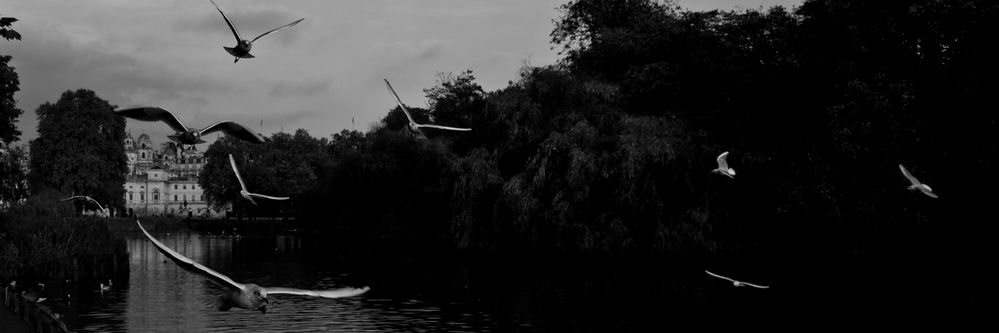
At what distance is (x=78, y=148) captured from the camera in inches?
3858

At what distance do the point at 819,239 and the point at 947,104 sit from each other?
6.27 metres

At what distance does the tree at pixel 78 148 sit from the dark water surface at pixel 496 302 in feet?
186

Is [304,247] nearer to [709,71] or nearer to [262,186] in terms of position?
[709,71]

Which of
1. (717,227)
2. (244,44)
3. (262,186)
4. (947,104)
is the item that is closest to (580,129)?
(717,227)

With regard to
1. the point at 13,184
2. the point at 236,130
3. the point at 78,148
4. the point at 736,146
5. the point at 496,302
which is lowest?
the point at 496,302

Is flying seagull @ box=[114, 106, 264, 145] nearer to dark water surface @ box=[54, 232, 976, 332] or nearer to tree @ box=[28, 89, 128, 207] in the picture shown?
dark water surface @ box=[54, 232, 976, 332]

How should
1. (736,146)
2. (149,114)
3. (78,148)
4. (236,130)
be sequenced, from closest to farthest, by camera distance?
(149,114) < (236,130) < (736,146) < (78,148)

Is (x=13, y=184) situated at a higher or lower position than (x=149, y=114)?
higher

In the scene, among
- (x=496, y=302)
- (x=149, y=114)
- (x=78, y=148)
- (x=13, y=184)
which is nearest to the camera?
(x=149, y=114)

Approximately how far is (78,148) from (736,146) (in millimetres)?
76609

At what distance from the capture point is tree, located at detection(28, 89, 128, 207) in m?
96.8

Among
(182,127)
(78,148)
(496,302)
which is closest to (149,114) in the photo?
(182,127)

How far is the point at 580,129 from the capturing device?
1657 inches

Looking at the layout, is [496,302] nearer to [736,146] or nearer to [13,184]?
[736,146]
